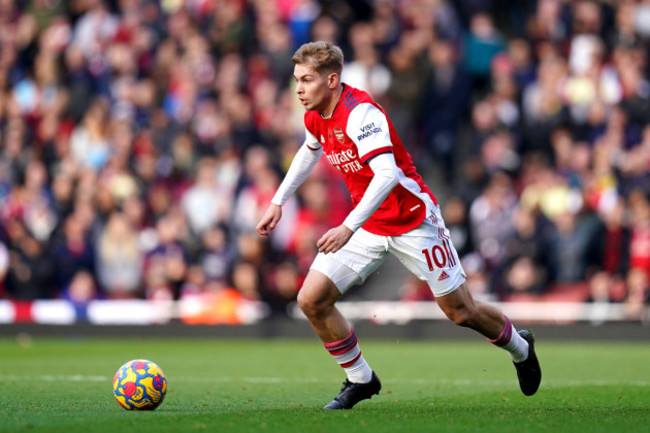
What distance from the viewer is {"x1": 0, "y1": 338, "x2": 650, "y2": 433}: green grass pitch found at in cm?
688

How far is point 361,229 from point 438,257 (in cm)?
59

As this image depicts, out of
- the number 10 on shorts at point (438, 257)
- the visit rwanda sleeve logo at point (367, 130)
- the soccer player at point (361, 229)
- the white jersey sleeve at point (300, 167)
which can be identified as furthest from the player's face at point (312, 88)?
the number 10 on shorts at point (438, 257)

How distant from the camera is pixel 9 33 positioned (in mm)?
22422

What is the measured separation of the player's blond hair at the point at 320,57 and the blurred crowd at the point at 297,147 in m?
9.01

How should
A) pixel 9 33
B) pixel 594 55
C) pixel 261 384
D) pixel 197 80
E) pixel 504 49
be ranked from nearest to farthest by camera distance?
pixel 261 384, pixel 594 55, pixel 504 49, pixel 197 80, pixel 9 33

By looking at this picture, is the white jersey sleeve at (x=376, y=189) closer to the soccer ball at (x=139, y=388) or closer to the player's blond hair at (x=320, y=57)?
the player's blond hair at (x=320, y=57)

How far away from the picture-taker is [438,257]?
25.8 ft

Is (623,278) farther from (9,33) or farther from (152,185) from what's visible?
(9,33)

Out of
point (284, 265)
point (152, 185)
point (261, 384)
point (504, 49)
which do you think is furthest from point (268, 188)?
point (261, 384)

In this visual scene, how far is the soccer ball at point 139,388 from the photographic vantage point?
7.64 meters

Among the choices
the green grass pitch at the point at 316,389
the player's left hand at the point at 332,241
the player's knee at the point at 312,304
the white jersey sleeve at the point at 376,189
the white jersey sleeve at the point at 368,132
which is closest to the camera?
the green grass pitch at the point at 316,389

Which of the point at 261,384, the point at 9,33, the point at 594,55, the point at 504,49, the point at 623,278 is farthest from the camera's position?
the point at 9,33

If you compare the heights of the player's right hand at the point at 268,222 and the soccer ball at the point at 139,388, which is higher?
the player's right hand at the point at 268,222

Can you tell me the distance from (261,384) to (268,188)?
7417 millimetres
